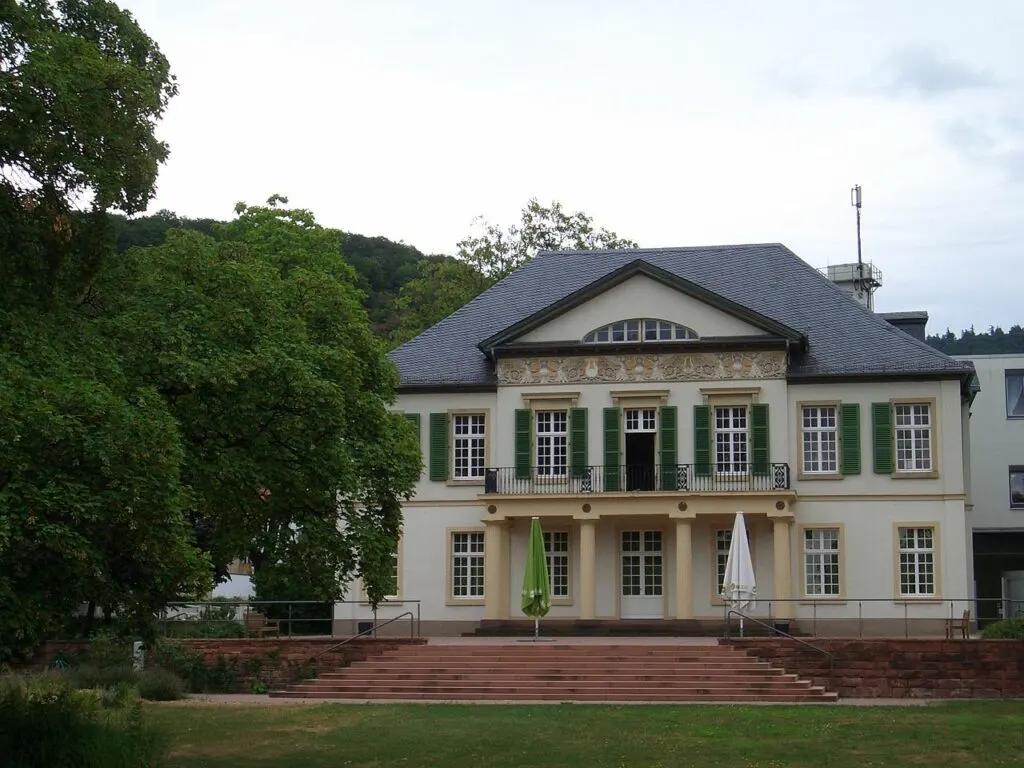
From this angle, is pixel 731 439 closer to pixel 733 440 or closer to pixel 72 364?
pixel 733 440

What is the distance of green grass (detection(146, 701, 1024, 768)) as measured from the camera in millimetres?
17891

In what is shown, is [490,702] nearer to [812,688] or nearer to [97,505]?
[812,688]

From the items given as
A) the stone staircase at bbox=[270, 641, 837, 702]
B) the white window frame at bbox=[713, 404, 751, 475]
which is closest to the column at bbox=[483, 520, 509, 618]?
the white window frame at bbox=[713, 404, 751, 475]

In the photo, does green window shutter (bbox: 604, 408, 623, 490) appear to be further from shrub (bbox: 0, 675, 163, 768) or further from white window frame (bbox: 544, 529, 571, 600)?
shrub (bbox: 0, 675, 163, 768)

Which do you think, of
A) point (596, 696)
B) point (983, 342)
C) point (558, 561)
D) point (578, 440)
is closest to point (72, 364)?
point (596, 696)

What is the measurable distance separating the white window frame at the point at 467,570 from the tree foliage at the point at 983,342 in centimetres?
4473

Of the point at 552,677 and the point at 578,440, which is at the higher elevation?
the point at 578,440

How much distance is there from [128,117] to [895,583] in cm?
2444

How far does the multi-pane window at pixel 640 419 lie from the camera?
36000 mm

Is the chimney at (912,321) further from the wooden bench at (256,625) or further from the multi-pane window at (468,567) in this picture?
the wooden bench at (256,625)

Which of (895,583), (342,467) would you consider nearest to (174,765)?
(342,467)

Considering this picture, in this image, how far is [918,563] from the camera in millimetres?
34625

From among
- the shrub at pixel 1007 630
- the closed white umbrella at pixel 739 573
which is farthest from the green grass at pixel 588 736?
the closed white umbrella at pixel 739 573

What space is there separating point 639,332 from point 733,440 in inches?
134
